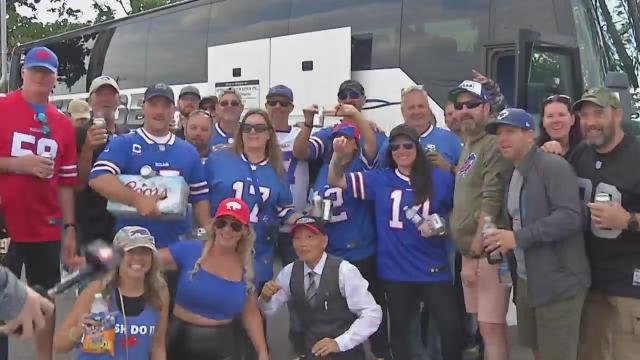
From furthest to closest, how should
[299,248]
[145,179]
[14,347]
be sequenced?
A: [14,347]
[299,248]
[145,179]

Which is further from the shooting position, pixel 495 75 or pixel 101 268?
pixel 495 75

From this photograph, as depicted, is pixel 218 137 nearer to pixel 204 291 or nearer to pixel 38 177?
pixel 38 177

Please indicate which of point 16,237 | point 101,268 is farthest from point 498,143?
point 16,237

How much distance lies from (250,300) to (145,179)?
3.05 feet

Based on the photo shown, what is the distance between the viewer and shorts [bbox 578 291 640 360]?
3740 millimetres

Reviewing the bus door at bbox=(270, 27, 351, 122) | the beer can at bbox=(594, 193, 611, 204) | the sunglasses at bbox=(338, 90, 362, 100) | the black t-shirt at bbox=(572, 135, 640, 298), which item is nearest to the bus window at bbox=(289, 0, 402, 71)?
the bus door at bbox=(270, 27, 351, 122)

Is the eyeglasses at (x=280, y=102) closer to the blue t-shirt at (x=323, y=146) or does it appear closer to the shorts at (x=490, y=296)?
the blue t-shirt at (x=323, y=146)

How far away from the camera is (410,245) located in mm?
4473

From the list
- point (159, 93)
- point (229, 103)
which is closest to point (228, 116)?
point (229, 103)

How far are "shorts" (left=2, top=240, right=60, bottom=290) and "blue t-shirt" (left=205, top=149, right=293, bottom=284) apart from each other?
1.10 metres

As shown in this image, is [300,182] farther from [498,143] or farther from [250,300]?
[498,143]

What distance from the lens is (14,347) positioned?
550 centimetres

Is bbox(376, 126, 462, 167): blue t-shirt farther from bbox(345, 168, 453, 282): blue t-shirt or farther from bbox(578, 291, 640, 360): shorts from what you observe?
bbox(578, 291, 640, 360): shorts

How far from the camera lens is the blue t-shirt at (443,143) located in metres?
4.86
